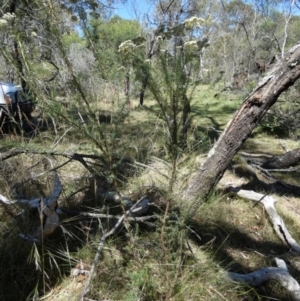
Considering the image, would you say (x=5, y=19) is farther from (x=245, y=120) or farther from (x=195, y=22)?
(x=245, y=120)

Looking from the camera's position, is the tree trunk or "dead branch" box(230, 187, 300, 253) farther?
the tree trunk

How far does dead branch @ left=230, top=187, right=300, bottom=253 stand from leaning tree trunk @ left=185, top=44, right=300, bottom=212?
2.68 feet

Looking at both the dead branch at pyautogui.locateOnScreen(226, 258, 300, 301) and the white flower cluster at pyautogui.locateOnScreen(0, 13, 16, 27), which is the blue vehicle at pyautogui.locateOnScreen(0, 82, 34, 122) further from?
the dead branch at pyautogui.locateOnScreen(226, 258, 300, 301)

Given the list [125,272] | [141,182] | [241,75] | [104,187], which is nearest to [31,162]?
[104,187]

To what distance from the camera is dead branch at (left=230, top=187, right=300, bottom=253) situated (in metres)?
2.60

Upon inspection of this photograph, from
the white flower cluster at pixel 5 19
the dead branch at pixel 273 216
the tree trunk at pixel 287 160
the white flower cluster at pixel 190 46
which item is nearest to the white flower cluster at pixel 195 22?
the white flower cluster at pixel 190 46

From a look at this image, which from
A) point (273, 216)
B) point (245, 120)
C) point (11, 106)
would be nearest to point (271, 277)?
point (273, 216)

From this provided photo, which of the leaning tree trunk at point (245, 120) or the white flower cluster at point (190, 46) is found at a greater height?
the white flower cluster at point (190, 46)

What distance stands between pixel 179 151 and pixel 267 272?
134cm

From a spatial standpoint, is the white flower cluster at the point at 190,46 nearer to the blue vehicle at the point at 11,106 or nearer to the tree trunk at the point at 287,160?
the blue vehicle at the point at 11,106

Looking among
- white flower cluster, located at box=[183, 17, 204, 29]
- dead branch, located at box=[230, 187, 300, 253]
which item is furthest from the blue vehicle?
dead branch, located at box=[230, 187, 300, 253]

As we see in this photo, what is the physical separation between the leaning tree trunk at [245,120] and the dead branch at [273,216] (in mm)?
816

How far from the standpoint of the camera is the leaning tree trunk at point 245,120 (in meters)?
2.35

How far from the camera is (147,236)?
2.19 metres
